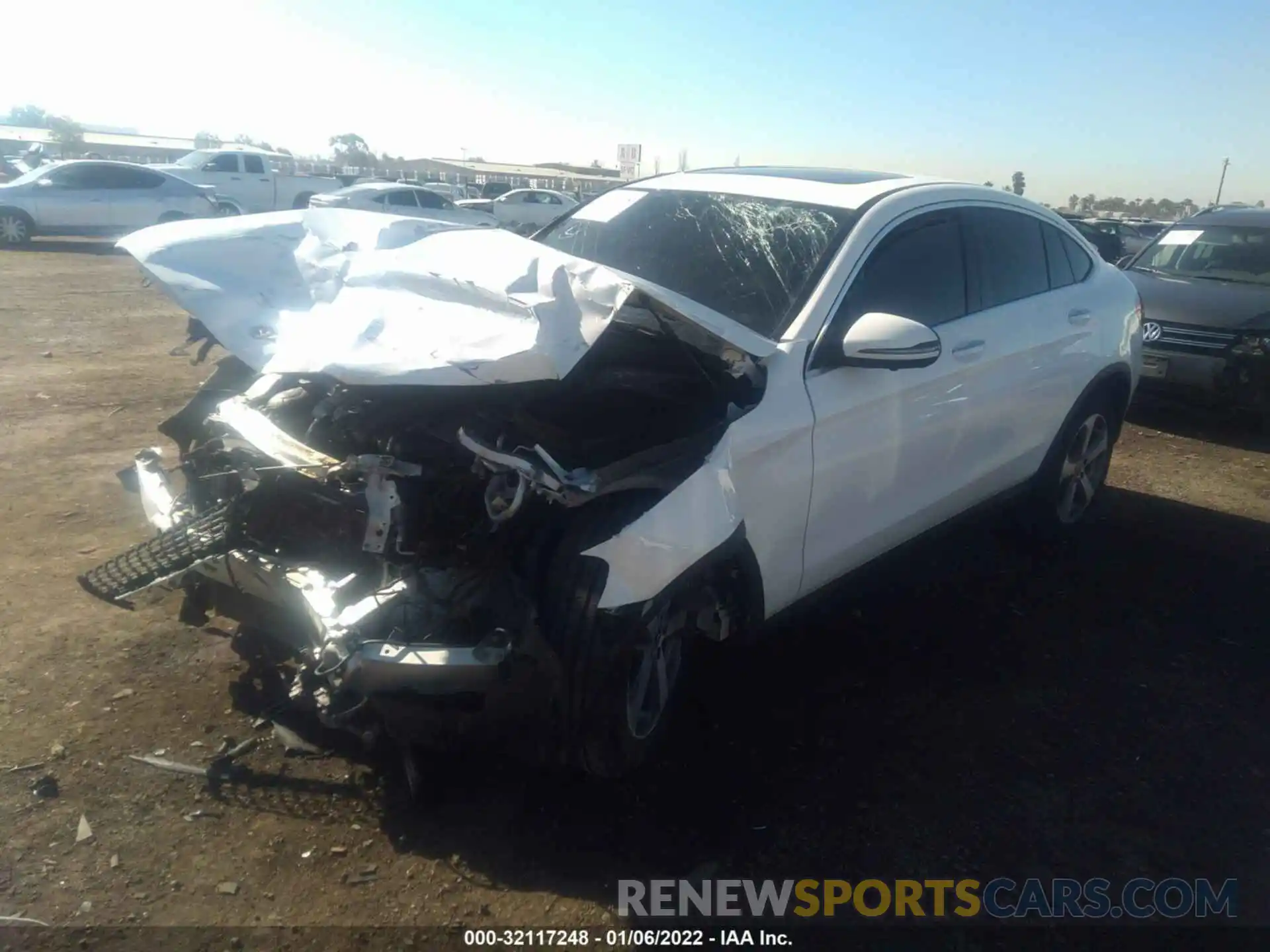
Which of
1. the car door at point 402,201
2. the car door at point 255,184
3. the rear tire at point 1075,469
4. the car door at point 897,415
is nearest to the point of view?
the car door at point 897,415

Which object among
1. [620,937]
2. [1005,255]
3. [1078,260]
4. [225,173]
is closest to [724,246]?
[1005,255]

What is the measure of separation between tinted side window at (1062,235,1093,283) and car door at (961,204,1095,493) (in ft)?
0.13

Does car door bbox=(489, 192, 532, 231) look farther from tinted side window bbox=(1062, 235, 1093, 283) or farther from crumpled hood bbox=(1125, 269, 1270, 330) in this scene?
tinted side window bbox=(1062, 235, 1093, 283)

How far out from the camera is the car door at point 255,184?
24156 millimetres

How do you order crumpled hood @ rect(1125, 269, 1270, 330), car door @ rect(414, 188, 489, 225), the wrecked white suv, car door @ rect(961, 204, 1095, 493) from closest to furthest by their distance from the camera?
the wrecked white suv, car door @ rect(961, 204, 1095, 493), crumpled hood @ rect(1125, 269, 1270, 330), car door @ rect(414, 188, 489, 225)

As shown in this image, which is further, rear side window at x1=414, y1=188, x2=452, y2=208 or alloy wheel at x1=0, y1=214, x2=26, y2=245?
rear side window at x1=414, y1=188, x2=452, y2=208

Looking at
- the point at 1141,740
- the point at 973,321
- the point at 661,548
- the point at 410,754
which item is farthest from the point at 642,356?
the point at 1141,740

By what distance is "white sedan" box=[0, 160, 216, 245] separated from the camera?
18.2 metres

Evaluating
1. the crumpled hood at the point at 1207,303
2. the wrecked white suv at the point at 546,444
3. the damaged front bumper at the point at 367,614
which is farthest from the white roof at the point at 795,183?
the crumpled hood at the point at 1207,303

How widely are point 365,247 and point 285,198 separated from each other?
24.1m

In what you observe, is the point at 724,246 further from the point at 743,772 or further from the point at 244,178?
the point at 244,178

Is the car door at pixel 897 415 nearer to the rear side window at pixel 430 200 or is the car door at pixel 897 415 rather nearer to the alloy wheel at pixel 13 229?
the alloy wheel at pixel 13 229

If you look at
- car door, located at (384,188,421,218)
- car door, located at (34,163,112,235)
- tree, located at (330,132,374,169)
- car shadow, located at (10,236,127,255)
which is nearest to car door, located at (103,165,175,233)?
car door, located at (34,163,112,235)

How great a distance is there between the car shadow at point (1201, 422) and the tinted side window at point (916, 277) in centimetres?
513
